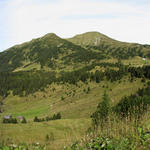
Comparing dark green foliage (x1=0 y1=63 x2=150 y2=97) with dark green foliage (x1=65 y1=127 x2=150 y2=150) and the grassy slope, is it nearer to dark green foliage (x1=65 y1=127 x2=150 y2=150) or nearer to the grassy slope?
the grassy slope

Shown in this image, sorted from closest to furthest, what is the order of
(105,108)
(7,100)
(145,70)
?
(105,108)
(145,70)
(7,100)

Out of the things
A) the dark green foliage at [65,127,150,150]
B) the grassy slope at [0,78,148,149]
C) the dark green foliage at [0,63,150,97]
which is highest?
the dark green foliage at [65,127,150,150]

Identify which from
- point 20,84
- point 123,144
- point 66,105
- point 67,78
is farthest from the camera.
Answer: point 20,84

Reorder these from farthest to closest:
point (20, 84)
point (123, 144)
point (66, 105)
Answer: point (20, 84)
point (66, 105)
point (123, 144)

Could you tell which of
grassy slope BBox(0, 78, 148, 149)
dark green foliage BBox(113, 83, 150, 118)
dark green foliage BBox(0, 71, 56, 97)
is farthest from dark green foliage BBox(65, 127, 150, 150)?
dark green foliage BBox(0, 71, 56, 97)

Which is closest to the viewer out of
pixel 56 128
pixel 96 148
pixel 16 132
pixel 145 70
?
pixel 96 148

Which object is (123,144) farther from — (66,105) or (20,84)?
(20,84)

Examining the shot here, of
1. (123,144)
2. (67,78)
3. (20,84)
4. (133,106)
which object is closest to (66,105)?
(67,78)

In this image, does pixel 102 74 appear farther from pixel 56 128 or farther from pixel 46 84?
pixel 56 128

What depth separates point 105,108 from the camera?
2263 inches

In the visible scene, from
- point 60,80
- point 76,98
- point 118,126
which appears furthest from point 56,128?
point 60,80

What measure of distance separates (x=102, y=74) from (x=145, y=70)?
113 feet

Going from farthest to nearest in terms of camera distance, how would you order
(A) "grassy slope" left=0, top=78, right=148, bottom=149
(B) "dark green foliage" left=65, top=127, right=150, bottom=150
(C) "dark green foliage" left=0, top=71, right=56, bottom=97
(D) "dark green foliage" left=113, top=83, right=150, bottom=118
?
(C) "dark green foliage" left=0, top=71, right=56, bottom=97
(A) "grassy slope" left=0, top=78, right=148, bottom=149
(D) "dark green foliage" left=113, top=83, right=150, bottom=118
(B) "dark green foliage" left=65, top=127, right=150, bottom=150

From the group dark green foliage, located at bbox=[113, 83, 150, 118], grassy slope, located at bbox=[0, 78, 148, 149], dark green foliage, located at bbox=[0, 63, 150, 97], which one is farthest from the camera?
dark green foliage, located at bbox=[0, 63, 150, 97]
